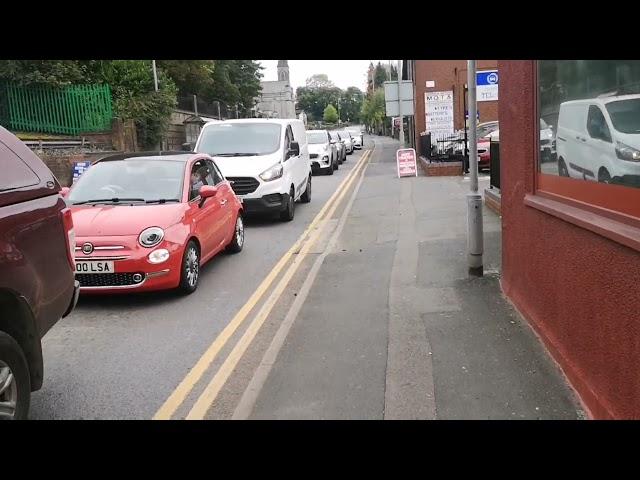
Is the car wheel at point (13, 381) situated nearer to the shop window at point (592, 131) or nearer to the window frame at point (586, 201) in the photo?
the window frame at point (586, 201)

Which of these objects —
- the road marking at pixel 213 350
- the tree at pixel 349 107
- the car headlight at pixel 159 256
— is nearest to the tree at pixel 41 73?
the road marking at pixel 213 350

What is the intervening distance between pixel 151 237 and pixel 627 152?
15.2ft

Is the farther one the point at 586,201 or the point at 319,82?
the point at 319,82

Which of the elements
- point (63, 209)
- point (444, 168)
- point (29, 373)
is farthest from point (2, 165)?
point (444, 168)

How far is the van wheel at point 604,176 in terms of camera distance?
3.42 metres

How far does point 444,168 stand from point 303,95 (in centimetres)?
11465

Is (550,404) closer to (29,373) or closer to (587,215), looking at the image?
(587,215)

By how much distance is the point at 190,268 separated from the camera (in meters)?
6.84

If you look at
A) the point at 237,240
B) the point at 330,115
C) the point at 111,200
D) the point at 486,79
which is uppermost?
→ the point at 330,115

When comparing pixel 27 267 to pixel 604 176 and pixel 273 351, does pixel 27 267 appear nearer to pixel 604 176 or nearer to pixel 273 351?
pixel 273 351

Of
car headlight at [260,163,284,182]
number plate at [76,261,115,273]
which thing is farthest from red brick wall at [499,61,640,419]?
car headlight at [260,163,284,182]

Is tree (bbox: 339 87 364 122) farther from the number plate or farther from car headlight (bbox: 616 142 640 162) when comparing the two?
car headlight (bbox: 616 142 640 162)

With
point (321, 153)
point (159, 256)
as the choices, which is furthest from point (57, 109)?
point (159, 256)
